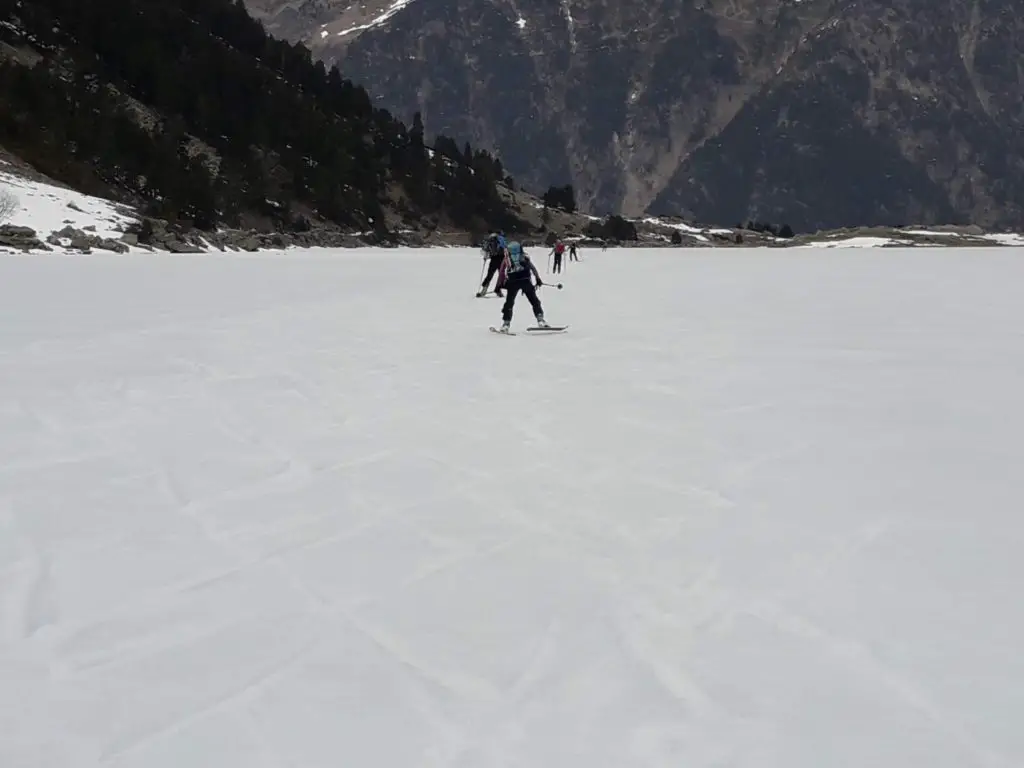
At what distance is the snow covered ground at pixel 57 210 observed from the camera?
1727 inches

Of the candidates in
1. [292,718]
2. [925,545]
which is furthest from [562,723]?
[925,545]

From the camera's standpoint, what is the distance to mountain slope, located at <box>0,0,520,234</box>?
70875mm

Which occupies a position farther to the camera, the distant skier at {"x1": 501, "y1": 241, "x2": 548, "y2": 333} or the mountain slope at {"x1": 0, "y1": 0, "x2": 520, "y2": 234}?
the mountain slope at {"x1": 0, "y1": 0, "x2": 520, "y2": 234}

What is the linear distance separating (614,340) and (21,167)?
5594cm

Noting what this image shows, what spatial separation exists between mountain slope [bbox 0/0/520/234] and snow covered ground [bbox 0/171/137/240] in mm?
12218

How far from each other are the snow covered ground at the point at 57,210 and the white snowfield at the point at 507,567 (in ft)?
126

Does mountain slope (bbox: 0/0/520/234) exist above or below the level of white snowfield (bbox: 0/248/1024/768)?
above

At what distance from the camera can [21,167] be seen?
190 ft

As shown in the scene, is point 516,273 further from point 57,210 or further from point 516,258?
point 57,210

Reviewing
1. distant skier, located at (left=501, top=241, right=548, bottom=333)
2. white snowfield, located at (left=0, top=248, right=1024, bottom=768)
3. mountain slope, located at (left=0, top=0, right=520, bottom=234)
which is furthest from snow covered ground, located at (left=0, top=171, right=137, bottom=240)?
white snowfield, located at (left=0, top=248, right=1024, bottom=768)

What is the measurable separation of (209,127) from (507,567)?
4235 inches

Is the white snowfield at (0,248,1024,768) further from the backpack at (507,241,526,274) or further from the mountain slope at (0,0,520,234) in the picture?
the mountain slope at (0,0,520,234)

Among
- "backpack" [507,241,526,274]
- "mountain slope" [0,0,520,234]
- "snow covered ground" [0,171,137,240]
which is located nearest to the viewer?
"backpack" [507,241,526,274]

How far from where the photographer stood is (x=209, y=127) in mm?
102188
